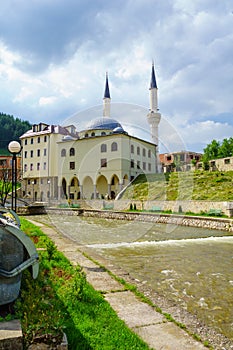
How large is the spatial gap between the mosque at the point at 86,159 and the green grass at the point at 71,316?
3330cm

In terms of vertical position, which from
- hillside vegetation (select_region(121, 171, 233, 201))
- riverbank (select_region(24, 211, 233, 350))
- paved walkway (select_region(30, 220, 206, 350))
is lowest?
riverbank (select_region(24, 211, 233, 350))

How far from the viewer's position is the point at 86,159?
135 feet

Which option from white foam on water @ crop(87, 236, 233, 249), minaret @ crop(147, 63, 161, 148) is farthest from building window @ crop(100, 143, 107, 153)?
white foam on water @ crop(87, 236, 233, 249)

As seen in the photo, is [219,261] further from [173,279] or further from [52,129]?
[52,129]

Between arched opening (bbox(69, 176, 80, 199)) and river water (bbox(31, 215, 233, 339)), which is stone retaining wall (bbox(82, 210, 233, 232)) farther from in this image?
arched opening (bbox(69, 176, 80, 199))

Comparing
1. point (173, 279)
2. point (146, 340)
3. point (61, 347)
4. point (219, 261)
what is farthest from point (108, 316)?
point (219, 261)

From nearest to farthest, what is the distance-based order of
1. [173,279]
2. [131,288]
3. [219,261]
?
1. [131,288]
2. [173,279]
3. [219,261]

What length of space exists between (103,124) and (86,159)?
25.1 ft

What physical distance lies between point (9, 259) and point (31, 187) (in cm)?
4630

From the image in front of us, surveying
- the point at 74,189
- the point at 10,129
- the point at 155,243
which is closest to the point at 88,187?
the point at 74,189

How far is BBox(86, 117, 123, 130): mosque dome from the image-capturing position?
148 ft

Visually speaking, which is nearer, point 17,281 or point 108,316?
point 17,281

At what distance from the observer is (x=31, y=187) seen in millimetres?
46906

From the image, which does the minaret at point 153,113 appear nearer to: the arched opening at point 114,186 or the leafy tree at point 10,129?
the arched opening at point 114,186
